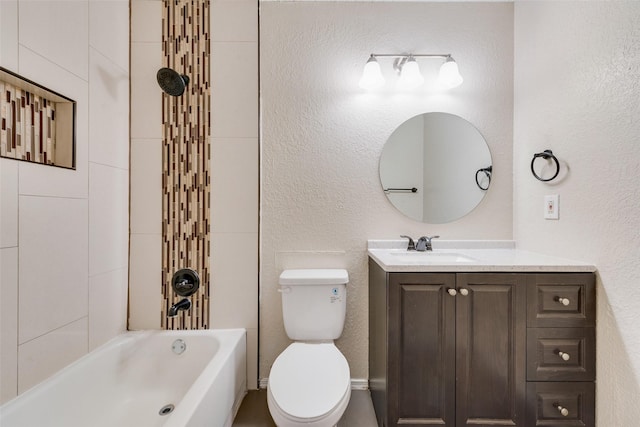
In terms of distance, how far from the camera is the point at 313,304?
1631mm

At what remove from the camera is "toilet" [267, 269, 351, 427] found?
1.12 m

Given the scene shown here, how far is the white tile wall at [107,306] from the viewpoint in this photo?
4.91ft

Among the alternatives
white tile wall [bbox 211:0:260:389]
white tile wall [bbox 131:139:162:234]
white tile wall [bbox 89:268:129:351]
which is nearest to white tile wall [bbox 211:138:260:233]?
white tile wall [bbox 211:0:260:389]

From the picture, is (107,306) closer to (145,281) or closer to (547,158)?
(145,281)

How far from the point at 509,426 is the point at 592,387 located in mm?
384

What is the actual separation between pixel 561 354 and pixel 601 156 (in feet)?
2.76

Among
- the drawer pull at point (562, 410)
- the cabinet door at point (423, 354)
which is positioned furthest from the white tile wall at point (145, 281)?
the drawer pull at point (562, 410)

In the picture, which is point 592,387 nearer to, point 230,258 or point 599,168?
point 599,168

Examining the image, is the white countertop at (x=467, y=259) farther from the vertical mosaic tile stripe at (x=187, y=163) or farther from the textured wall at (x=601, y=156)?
the vertical mosaic tile stripe at (x=187, y=163)

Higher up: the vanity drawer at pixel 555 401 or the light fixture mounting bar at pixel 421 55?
the light fixture mounting bar at pixel 421 55

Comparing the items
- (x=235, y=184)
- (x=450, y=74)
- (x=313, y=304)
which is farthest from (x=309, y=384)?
(x=450, y=74)

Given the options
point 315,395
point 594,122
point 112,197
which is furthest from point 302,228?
point 594,122

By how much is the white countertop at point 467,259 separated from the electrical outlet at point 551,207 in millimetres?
213

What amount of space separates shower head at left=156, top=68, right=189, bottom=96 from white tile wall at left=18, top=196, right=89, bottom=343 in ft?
2.44
